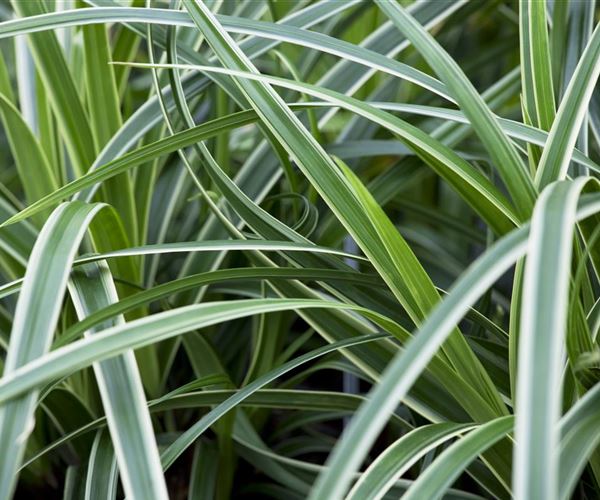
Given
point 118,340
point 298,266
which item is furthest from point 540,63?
point 118,340

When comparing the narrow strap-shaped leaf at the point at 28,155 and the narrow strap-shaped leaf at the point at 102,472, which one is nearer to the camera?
the narrow strap-shaped leaf at the point at 102,472

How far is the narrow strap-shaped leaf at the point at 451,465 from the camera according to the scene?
0.38 m

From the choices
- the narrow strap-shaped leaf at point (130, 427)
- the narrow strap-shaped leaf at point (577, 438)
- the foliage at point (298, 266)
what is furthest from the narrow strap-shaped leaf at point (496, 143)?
the narrow strap-shaped leaf at point (130, 427)

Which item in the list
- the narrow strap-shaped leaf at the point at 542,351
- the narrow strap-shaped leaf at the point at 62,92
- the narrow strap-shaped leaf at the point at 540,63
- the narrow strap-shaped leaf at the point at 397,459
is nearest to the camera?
the narrow strap-shaped leaf at the point at 542,351

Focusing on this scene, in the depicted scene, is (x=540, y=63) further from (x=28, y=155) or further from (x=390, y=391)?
(x=28, y=155)

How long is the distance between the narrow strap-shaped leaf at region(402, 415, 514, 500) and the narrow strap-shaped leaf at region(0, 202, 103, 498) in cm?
19

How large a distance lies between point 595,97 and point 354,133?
9.7 inches

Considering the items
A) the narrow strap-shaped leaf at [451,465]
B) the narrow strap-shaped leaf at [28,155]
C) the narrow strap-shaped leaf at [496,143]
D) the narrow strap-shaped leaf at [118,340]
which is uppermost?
the narrow strap-shaped leaf at [28,155]

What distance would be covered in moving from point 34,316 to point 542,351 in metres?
0.26

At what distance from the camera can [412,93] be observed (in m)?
0.94

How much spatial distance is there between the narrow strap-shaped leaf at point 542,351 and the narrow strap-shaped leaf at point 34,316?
23cm

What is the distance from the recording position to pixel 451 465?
39 cm

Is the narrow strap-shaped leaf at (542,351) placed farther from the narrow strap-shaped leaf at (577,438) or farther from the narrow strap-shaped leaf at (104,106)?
the narrow strap-shaped leaf at (104,106)

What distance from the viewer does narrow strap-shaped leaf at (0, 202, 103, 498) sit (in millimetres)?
377
